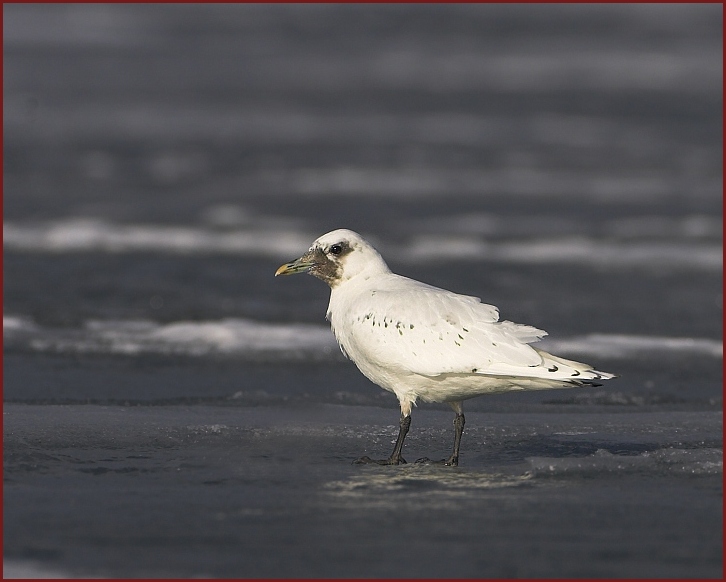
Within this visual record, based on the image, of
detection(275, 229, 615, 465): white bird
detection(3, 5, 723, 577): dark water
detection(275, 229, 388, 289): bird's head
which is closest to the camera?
detection(3, 5, 723, 577): dark water

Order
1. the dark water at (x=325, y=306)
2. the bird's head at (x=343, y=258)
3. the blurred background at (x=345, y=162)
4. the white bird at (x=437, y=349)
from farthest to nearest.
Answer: the blurred background at (x=345, y=162) → the bird's head at (x=343, y=258) → the white bird at (x=437, y=349) → the dark water at (x=325, y=306)

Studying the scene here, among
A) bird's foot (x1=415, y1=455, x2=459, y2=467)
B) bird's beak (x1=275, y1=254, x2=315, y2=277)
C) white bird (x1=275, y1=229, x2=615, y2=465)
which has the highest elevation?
bird's beak (x1=275, y1=254, x2=315, y2=277)

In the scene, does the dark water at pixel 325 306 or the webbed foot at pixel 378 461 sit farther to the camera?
the webbed foot at pixel 378 461

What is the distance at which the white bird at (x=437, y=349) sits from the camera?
6.78 m

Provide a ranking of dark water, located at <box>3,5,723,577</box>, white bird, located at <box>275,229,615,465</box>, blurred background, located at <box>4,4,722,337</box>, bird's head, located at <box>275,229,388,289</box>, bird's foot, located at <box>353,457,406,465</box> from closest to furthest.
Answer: dark water, located at <box>3,5,723,577</box> < white bird, located at <box>275,229,615,465</box> < bird's foot, located at <box>353,457,406,465</box> < bird's head, located at <box>275,229,388,289</box> < blurred background, located at <box>4,4,722,337</box>

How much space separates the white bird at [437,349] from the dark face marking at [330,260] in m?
0.19

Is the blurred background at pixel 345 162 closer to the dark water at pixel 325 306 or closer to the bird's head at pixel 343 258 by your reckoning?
the dark water at pixel 325 306

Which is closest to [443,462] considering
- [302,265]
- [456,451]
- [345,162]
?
[456,451]

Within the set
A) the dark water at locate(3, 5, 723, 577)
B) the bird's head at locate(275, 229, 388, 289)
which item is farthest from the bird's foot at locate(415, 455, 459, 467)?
the bird's head at locate(275, 229, 388, 289)

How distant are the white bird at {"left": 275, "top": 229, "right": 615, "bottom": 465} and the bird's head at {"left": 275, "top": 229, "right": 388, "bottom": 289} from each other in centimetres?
13

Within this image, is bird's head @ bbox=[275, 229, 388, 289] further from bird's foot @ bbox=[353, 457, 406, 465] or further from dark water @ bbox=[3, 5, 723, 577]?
bird's foot @ bbox=[353, 457, 406, 465]

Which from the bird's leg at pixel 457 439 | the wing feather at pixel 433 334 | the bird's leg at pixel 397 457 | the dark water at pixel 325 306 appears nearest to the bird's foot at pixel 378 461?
the bird's leg at pixel 397 457

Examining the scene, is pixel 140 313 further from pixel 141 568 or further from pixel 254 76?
pixel 254 76

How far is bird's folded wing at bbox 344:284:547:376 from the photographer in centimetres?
684
